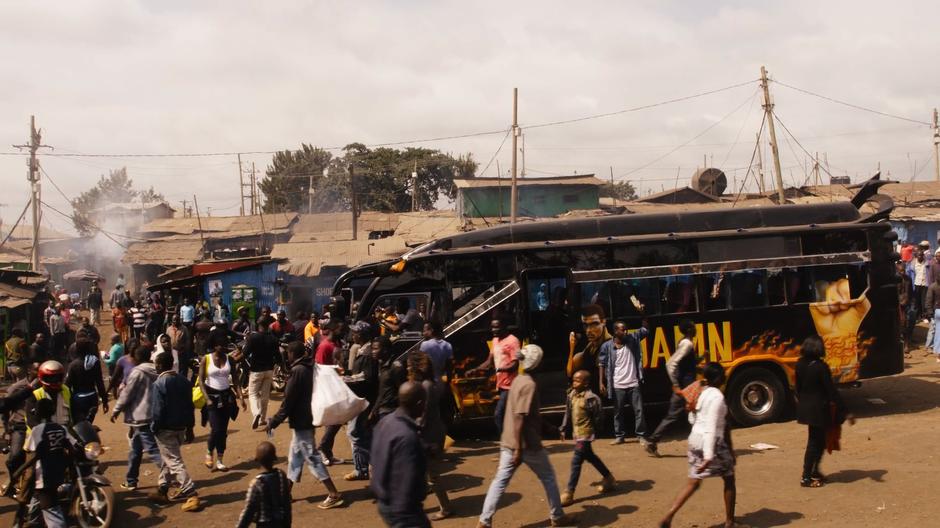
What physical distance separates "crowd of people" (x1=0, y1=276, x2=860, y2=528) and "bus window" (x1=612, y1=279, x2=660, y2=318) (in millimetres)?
303

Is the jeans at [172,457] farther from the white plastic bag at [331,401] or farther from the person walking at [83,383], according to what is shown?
the white plastic bag at [331,401]

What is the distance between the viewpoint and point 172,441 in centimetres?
876

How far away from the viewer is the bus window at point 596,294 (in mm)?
11523

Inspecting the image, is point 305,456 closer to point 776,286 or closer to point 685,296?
point 685,296

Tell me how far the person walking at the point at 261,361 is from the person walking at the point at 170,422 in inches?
108

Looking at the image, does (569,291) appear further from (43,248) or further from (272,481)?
(43,248)

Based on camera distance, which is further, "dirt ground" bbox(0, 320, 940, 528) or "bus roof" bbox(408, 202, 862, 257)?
"bus roof" bbox(408, 202, 862, 257)

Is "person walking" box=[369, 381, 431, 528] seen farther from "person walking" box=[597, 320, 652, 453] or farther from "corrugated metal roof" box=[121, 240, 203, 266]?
"corrugated metal roof" box=[121, 240, 203, 266]

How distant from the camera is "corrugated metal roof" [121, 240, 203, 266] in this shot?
41.6 m

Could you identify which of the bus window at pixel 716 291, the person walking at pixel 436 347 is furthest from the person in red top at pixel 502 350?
the bus window at pixel 716 291

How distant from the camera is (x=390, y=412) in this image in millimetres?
8484

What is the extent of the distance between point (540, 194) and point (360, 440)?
3363 cm

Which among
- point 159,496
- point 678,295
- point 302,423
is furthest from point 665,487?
point 159,496

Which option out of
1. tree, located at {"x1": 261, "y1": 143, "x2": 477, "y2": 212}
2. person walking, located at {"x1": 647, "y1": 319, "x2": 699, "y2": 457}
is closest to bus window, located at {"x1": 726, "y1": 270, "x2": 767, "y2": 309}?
person walking, located at {"x1": 647, "y1": 319, "x2": 699, "y2": 457}
